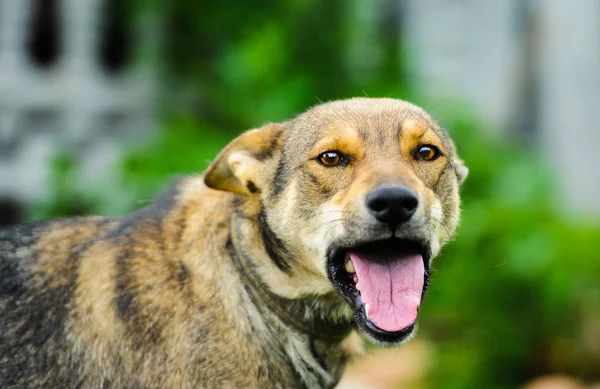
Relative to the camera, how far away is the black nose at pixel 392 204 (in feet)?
11.8

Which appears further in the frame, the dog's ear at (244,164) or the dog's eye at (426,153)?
the dog's ear at (244,164)

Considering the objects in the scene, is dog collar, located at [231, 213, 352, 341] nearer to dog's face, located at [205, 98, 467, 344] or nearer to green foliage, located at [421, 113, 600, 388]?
dog's face, located at [205, 98, 467, 344]

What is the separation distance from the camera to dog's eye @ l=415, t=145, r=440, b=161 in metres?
3.99

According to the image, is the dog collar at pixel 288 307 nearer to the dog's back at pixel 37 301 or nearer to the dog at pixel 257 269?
the dog at pixel 257 269

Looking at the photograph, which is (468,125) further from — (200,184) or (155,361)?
(155,361)

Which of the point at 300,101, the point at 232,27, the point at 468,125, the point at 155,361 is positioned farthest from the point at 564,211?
the point at 155,361

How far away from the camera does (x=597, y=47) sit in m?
9.70

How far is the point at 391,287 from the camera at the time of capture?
370 cm

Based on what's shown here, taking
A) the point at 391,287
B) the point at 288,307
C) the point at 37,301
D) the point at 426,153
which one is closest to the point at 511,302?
the point at 426,153

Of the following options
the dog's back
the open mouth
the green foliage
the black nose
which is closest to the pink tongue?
the open mouth

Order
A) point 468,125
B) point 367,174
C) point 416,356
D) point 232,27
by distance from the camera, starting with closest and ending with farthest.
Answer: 1. point 367,174
2. point 416,356
3. point 468,125
4. point 232,27

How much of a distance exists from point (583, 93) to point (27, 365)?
7.26 m

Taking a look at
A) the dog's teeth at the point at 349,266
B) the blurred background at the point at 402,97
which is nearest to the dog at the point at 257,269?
the dog's teeth at the point at 349,266

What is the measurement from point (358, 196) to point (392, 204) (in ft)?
0.50
